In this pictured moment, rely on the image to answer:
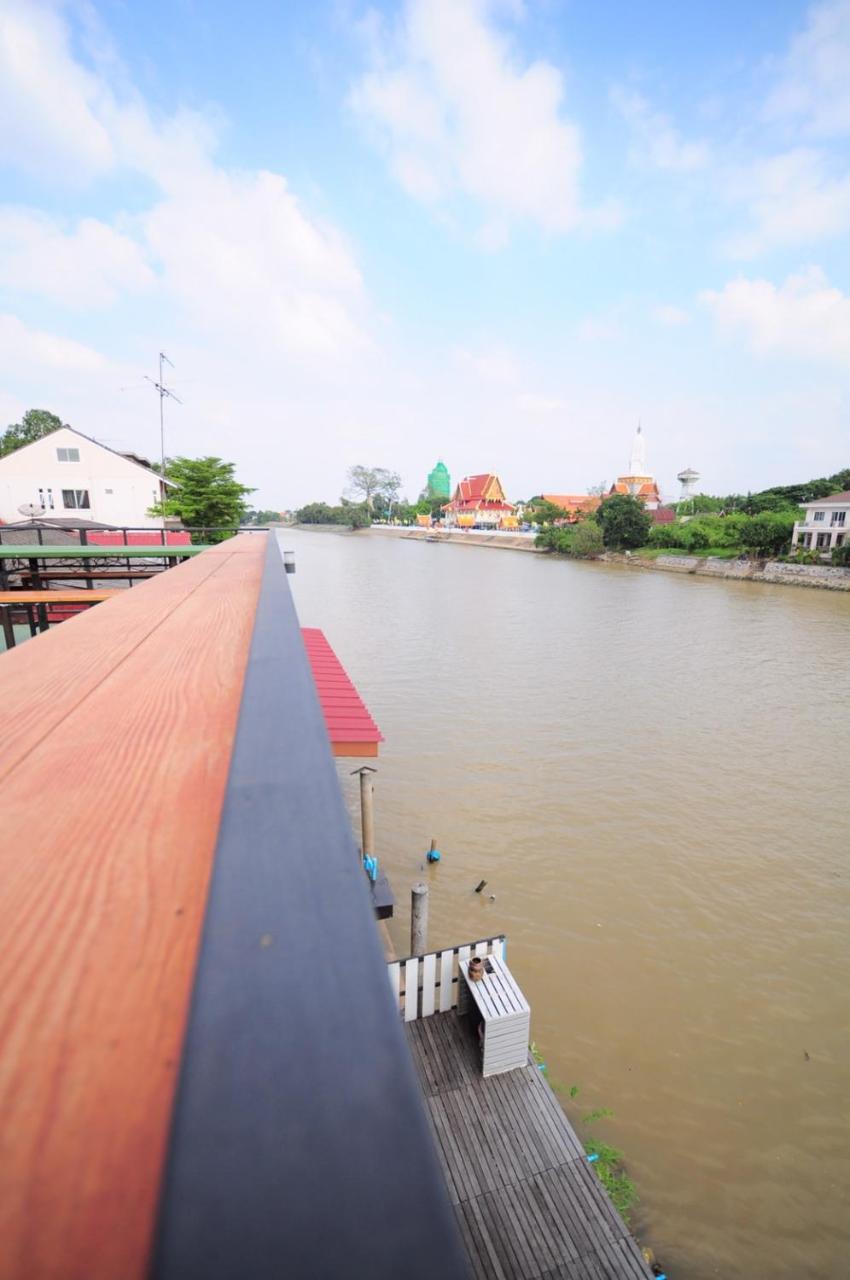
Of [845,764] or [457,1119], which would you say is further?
[845,764]

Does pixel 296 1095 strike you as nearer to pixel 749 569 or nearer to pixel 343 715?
pixel 343 715

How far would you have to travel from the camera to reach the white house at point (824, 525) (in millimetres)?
32594

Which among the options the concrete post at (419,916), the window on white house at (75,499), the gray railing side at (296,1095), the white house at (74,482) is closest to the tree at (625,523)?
the white house at (74,482)

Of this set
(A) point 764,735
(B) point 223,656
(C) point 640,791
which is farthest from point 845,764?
(B) point 223,656

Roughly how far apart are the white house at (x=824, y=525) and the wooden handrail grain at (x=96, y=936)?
125ft

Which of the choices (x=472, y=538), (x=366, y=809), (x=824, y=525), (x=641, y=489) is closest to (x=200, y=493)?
(x=366, y=809)

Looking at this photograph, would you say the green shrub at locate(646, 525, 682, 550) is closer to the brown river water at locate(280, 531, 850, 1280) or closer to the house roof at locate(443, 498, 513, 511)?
the brown river water at locate(280, 531, 850, 1280)

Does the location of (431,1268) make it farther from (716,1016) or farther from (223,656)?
(716,1016)

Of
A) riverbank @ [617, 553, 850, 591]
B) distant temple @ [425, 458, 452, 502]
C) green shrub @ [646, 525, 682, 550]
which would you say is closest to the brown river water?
riverbank @ [617, 553, 850, 591]

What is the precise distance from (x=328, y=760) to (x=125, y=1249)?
49 centimetres

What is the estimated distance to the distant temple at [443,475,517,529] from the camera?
76.8m

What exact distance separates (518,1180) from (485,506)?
78.4 m

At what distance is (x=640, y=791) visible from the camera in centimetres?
874

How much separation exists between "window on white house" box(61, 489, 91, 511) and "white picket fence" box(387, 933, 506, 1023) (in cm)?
2717
